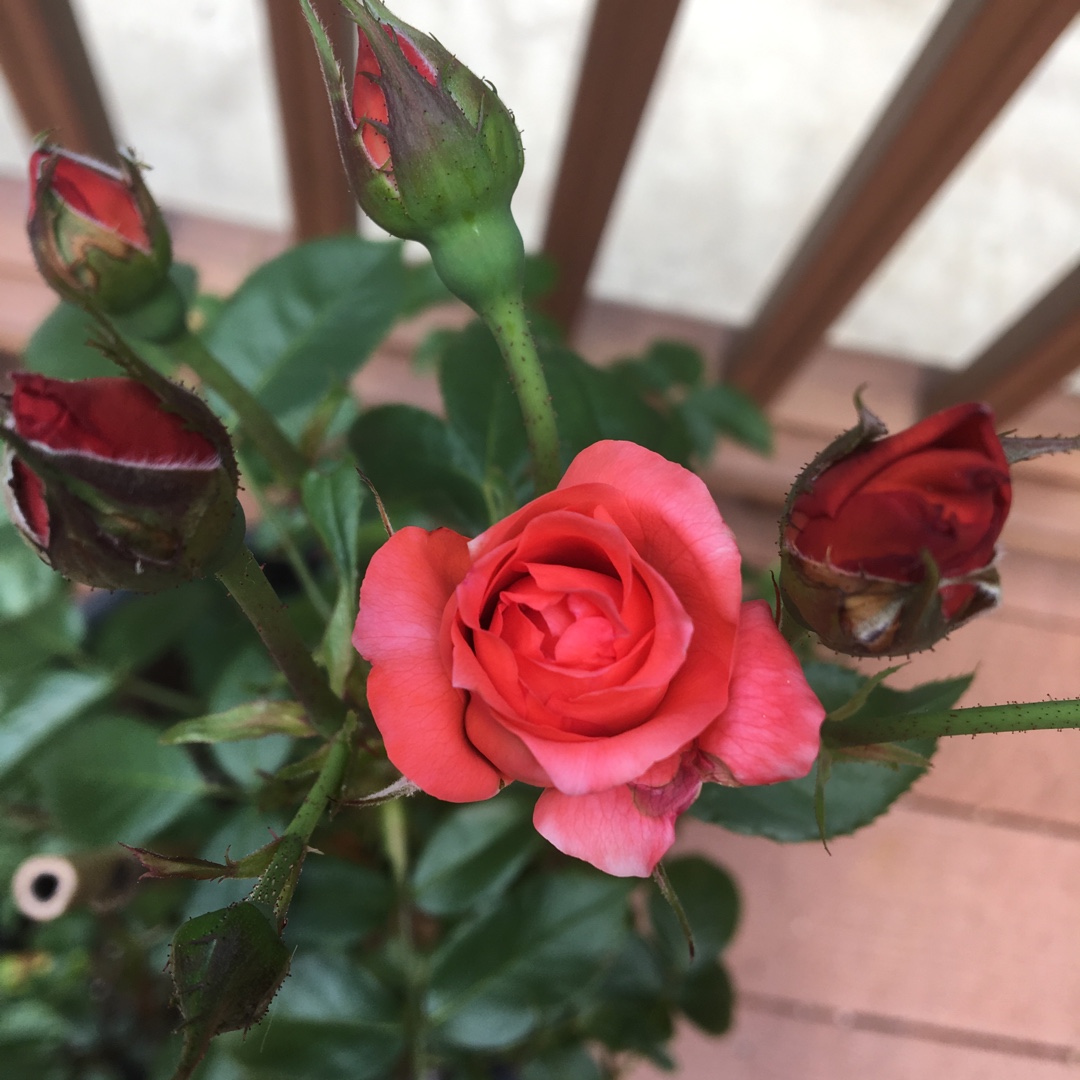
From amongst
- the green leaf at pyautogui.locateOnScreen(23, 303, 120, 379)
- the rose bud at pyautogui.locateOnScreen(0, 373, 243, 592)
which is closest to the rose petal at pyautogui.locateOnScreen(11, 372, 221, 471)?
the rose bud at pyautogui.locateOnScreen(0, 373, 243, 592)

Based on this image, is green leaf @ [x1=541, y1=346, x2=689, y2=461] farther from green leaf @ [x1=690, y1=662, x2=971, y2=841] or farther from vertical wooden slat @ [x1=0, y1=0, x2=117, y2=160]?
vertical wooden slat @ [x1=0, y1=0, x2=117, y2=160]

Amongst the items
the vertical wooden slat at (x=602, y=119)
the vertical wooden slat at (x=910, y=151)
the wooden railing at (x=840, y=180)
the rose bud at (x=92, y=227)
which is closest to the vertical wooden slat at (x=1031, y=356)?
the wooden railing at (x=840, y=180)

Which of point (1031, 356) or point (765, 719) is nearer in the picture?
point (765, 719)

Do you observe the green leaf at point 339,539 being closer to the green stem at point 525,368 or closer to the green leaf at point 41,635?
the green stem at point 525,368

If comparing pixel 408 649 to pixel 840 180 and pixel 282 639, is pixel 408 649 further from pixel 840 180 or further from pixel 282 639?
pixel 840 180

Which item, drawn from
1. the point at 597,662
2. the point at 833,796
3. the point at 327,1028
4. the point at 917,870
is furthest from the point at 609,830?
the point at 917,870

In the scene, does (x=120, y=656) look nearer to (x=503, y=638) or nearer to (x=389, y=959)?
(x=389, y=959)
